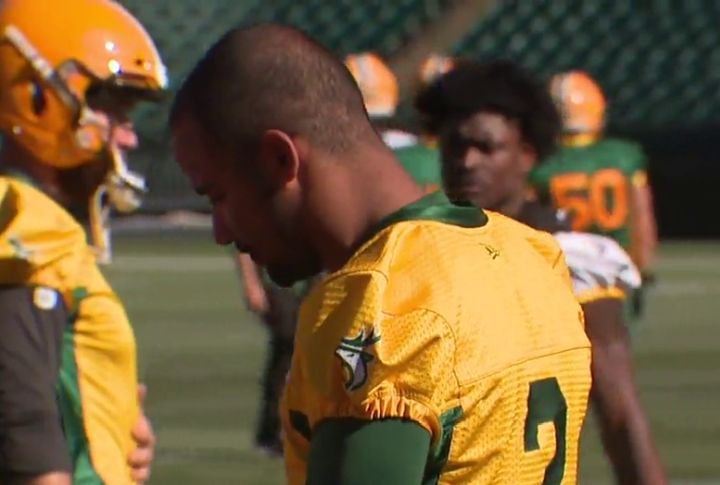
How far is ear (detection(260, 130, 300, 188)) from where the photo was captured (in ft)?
8.00

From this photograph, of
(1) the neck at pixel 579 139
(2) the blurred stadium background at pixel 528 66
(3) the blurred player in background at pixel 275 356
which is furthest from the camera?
(2) the blurred stadium background at pixel 528 66

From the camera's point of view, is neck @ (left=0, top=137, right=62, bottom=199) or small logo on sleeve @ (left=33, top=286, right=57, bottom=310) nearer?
small logo on sleeve @ (left=33, top=286, right=57, bottom=310)

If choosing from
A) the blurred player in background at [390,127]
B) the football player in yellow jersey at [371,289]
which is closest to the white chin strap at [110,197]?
the football player in yellow jersey at [371,289]

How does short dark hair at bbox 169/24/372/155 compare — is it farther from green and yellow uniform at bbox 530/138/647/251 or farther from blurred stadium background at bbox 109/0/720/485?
blurred stadium background at bbox 109/0/720/485

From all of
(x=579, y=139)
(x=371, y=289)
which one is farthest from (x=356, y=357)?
(x=579, y=139)

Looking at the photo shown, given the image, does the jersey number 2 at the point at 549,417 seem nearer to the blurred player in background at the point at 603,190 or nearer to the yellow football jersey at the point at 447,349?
the yellow football jersey at the point at 447,349

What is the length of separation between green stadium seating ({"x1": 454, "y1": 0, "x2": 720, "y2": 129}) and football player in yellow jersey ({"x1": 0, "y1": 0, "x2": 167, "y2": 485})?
19.6 meters

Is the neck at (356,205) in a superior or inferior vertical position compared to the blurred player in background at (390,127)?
superior

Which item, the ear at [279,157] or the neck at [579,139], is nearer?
the ear at [279,157]

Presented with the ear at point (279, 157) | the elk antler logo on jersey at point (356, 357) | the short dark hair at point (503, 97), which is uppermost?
the ear at point (279, 157)

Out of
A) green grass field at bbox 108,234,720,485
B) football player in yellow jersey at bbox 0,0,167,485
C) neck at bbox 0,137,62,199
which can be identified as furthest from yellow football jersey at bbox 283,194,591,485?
green grass field at bbox 108,234,720,485

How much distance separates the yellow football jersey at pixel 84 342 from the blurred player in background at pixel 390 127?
17.8ft

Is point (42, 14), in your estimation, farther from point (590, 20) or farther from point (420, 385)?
point (590, 20)

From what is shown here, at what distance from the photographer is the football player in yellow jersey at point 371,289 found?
7.59 ft
